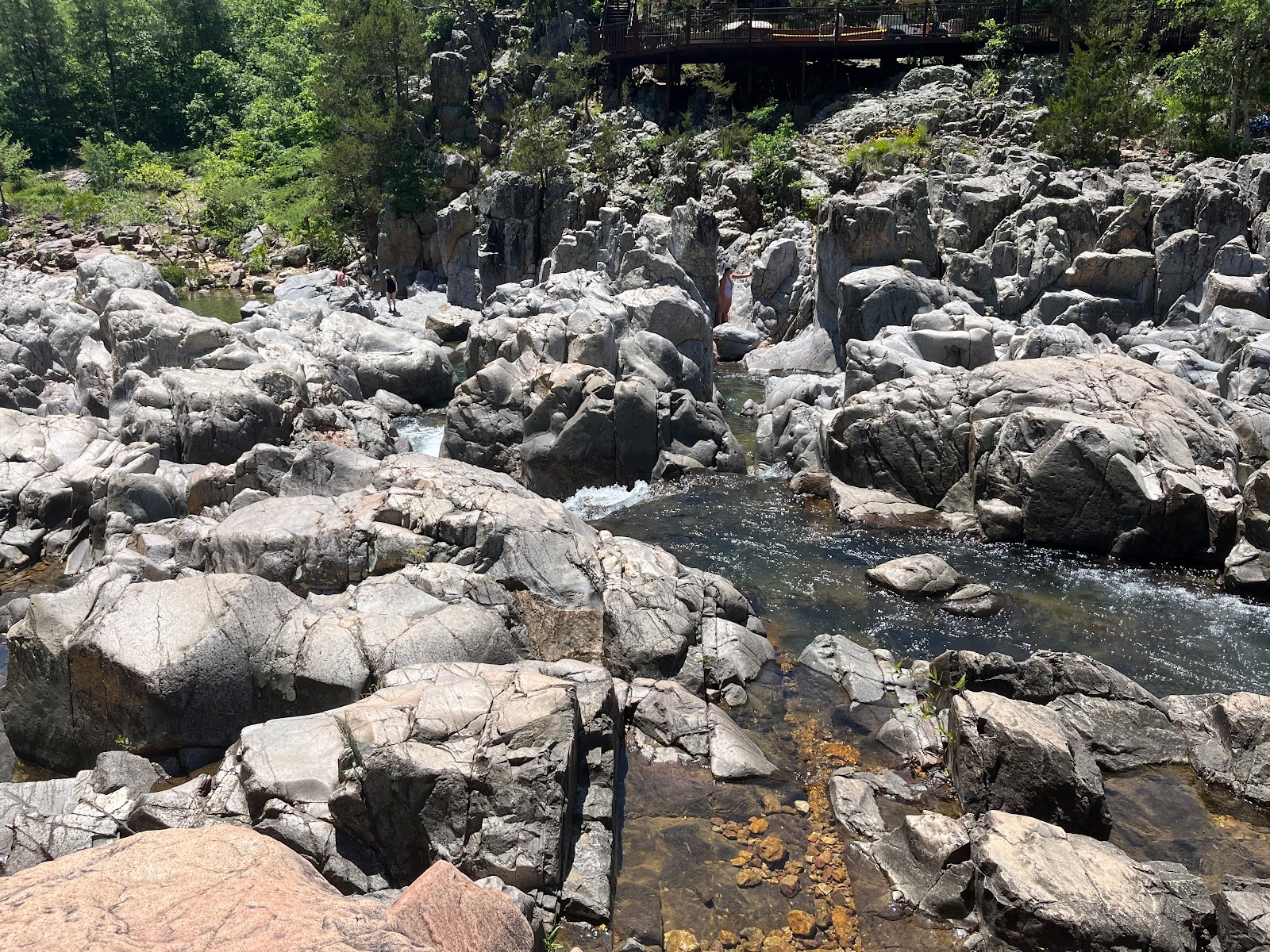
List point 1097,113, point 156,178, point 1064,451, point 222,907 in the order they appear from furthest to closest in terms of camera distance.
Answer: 1. point 156,178
2. point 1097,113
3. point 1064,451
4. point 222,907

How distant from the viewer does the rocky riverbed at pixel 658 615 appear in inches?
356

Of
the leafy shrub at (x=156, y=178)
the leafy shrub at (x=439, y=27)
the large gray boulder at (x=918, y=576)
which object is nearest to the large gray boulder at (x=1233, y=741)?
the large gray boulder at (x=918, y=576)

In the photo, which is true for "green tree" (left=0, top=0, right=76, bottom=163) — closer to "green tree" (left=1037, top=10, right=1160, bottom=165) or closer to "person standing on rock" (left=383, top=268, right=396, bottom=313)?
"person standing on rock" (left=383, top=268, right=396, bottom=313)

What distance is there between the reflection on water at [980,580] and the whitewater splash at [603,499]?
42 cm

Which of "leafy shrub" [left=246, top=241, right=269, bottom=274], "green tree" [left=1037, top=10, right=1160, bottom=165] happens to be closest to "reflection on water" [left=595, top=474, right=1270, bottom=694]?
"green tree" [left=1037, top=10, right=1160, bottom=165]

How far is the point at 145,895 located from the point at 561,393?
1778cm

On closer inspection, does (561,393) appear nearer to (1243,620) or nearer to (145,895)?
(1243,620)

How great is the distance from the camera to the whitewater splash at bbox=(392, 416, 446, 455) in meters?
24.2

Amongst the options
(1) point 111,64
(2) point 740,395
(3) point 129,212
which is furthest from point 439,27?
(2) point 740,395

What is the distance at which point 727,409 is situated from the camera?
2875 centimetres

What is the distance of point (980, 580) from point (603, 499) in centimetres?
877

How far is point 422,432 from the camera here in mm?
25172

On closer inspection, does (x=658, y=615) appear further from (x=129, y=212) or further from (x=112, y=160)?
(x=112, y=160)

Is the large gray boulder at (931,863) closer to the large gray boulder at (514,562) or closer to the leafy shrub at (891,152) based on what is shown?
the large gray boulder at (514,562)
